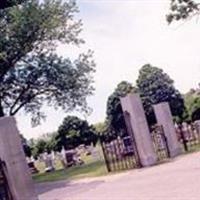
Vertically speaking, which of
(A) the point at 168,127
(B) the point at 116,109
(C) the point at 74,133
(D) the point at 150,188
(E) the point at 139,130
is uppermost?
(B) the point at 116,109

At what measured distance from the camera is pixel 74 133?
46.7 metres

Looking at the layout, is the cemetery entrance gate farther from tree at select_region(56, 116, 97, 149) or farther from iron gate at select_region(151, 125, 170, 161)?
tree at select_region(56, 116, 97, 149)

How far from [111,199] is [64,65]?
1050 inches

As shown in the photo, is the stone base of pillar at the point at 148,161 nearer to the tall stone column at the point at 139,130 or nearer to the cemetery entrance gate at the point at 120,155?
the tall stone column at the point at 139,130

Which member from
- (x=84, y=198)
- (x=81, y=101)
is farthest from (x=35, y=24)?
(x=84, y=198)

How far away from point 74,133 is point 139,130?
83.1 feet

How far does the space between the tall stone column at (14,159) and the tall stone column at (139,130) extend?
865cm

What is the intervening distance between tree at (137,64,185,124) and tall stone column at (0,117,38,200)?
114 feet

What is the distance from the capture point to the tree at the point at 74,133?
4678cm

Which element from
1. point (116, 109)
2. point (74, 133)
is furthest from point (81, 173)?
point (116, 109)

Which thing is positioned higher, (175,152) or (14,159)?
(14,159)

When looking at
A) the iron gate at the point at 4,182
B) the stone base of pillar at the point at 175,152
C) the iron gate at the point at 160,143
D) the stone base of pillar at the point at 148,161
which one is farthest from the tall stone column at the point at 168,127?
the iron gate at the point at 4,182

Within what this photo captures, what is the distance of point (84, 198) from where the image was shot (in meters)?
15.2

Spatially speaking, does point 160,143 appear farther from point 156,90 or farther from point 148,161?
point 156,90
